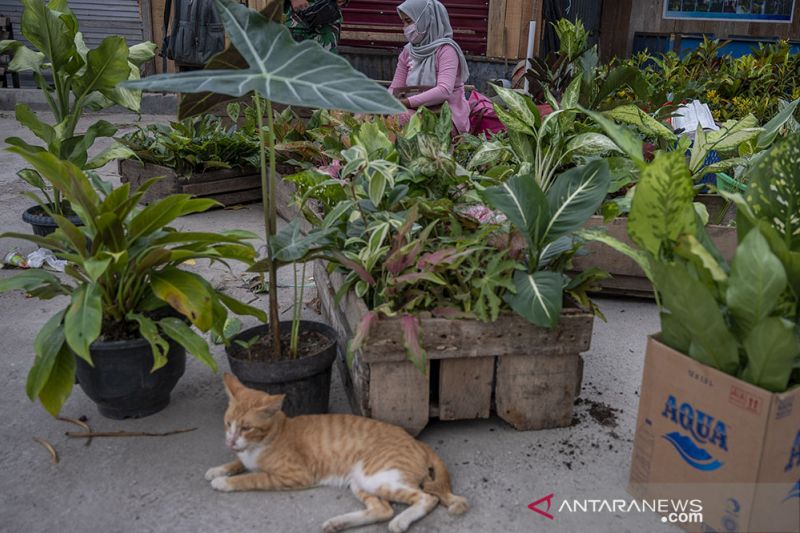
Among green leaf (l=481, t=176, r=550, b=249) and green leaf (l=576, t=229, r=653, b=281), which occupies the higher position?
green leaf (l=481, t=176, r=550, b=249)

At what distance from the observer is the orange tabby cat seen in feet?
6.54

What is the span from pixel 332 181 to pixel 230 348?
781 millimetres

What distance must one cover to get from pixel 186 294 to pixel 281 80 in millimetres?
793

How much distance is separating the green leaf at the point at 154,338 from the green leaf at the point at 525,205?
1.16 metres

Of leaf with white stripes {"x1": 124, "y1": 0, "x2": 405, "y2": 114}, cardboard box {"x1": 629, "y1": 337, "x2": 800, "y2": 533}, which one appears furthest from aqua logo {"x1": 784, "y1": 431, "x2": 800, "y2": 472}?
leaf with white stripes {"x1": 124, "y1": 0, "x2": 405, "y2": 114}

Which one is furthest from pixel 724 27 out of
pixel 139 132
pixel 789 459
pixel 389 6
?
pixel 789 459

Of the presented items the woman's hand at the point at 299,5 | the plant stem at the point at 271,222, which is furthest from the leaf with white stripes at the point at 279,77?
the woman's hand at the point at 299,5

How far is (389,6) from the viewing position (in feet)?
28.5

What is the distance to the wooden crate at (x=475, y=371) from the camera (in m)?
2.26

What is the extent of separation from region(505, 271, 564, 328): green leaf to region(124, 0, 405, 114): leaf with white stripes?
760 mm

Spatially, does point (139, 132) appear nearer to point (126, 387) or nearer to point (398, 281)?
point (126, 387)

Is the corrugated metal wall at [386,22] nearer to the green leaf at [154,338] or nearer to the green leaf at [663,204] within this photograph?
the green leaf at [154,338]

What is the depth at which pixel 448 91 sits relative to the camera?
4.99 m

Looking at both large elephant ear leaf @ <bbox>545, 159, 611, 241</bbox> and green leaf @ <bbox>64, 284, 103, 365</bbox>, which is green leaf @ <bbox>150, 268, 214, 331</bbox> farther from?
large elephant ear leaf @ <bbox>545, 159, 611, 241</bbox>
